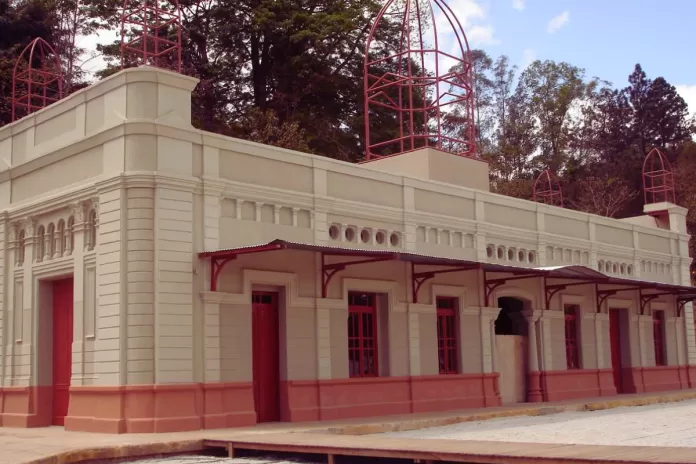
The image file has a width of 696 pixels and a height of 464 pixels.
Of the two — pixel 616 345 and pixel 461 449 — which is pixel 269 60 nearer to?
pixel 616 345

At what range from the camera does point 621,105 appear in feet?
209

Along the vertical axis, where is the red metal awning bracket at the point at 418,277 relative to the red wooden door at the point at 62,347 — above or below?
above

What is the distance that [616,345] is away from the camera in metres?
27.8

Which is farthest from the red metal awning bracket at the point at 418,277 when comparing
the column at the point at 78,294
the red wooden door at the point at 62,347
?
the red wooden door at the point at 62,347

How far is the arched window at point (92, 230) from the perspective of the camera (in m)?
16.6

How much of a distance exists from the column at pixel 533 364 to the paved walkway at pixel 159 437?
173 inches

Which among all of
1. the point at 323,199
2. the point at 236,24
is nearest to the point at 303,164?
the point at 323,199

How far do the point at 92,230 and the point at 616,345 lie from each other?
1732 cm

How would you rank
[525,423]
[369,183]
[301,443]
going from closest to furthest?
[301,443], [525,423], [369,183]

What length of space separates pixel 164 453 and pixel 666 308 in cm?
2130

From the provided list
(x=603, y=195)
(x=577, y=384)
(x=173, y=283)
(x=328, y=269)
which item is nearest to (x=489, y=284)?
(x=577, y=384)

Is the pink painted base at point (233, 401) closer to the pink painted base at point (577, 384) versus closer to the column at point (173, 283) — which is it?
the pink painted base at point (577, 384)

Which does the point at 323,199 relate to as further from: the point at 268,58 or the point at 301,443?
the point at 268,58

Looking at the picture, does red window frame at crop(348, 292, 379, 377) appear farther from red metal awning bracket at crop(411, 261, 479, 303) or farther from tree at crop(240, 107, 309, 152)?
tree at crop(240, 107, 309, 152)
